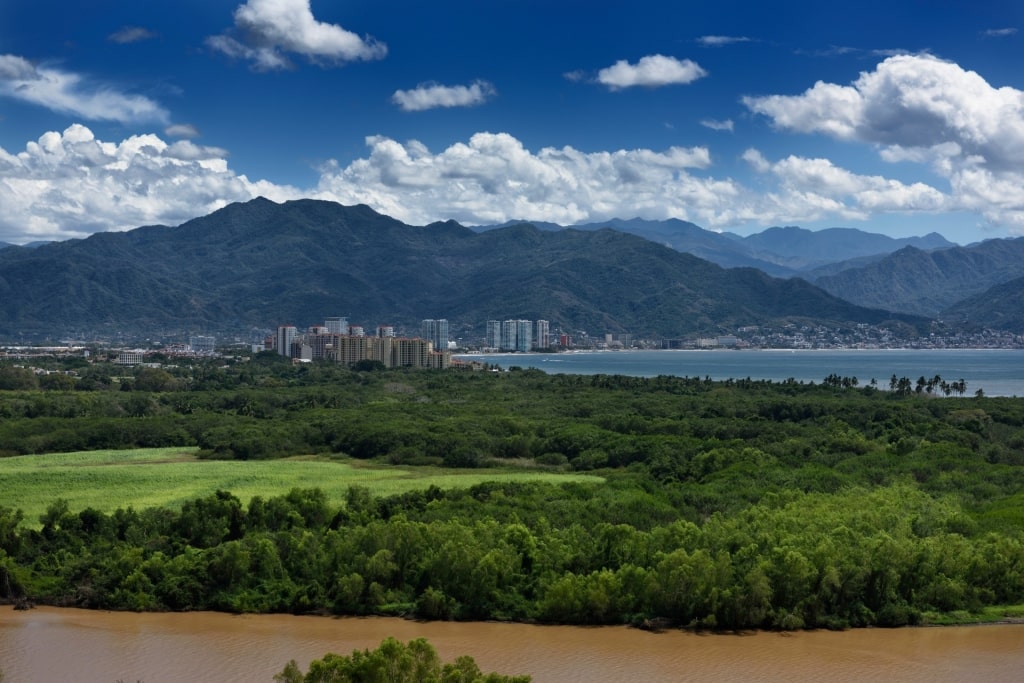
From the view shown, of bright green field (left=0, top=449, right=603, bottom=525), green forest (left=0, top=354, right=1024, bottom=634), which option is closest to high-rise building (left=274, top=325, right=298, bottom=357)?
bright green field (left=0, top=449, right=603, bottom=525)

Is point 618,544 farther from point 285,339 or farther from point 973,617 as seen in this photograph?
point 285,339

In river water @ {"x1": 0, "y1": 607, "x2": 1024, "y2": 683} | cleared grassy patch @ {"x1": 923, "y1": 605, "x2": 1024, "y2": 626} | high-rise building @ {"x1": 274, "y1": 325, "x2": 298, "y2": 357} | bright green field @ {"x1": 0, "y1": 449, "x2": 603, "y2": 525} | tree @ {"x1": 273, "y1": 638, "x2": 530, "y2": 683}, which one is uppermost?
high-rise building @ {"x1": 274, "y1": 325, "x2": 298, "y2": 357}

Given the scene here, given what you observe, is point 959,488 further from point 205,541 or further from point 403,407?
point 403,407

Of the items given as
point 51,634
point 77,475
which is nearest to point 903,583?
point 51,634

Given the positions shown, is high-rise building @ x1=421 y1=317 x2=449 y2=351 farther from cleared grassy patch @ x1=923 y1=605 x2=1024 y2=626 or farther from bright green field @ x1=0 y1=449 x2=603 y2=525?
cleared grassy patch @ x1=923 y1=605 x2=1024 y2=626

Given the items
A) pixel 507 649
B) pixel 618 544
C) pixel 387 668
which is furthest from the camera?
pixel 618 544

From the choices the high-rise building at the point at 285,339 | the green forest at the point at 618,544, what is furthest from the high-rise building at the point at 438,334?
the green forest at the point at 618,544

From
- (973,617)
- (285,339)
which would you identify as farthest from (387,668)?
(285,339)
